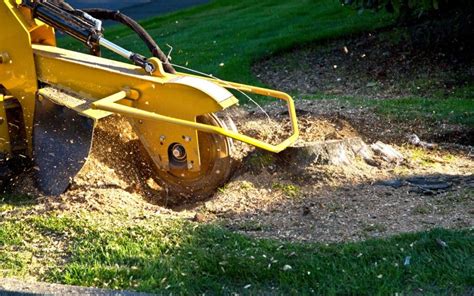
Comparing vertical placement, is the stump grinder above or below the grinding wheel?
above

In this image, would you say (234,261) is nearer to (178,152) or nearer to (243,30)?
(178,152)

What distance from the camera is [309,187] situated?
6.16m

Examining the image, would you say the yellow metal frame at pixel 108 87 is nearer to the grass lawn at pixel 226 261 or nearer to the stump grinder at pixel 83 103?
the stump grinder at pixel 83 103

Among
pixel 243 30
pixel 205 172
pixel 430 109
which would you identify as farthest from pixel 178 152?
pixel 243 30

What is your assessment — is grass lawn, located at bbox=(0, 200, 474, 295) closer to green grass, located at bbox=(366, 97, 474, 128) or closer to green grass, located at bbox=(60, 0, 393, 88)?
green grass, located at bbox=(366, 97, 474, 128)

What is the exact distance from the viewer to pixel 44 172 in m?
6.23

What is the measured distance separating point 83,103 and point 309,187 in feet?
5.28

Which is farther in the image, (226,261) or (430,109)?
(430,109)

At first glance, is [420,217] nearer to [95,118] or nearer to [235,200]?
[235,200]

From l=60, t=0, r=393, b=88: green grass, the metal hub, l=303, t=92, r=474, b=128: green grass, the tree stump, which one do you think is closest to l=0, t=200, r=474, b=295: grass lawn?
the metal hub

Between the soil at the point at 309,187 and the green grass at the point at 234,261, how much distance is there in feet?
0.85

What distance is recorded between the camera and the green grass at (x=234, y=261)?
4.72 m

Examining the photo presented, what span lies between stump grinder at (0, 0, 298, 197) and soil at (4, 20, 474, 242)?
171mm

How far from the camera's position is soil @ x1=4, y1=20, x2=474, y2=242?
5508mm
